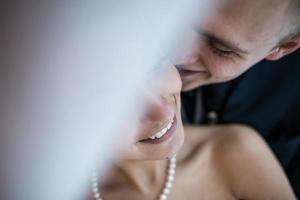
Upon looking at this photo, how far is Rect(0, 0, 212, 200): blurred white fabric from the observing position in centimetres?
41

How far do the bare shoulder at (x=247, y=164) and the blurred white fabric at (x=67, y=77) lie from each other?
0.49 meters

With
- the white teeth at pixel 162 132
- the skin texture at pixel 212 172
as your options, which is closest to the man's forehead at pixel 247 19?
the white teeth at pixel 162 132

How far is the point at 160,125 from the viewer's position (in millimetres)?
631

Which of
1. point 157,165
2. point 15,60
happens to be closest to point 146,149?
point 157,165

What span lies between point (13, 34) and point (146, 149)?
344 millimetres

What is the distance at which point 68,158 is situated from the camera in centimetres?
48

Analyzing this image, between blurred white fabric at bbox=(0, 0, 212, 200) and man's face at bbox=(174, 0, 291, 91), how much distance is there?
84 mm

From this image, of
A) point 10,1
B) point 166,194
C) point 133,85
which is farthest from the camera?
point 166,194

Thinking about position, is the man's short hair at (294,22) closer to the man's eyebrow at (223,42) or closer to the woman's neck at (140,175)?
the man's eyebrow at (223,42)

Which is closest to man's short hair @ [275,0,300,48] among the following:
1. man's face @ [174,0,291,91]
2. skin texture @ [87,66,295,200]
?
man's face @ [174,0,291,91]

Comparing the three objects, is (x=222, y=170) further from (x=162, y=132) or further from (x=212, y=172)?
(x=162, y=132)

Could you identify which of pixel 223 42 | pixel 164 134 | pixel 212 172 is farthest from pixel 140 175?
pixel 223 42

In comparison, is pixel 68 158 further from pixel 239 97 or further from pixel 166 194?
pixel 239 97

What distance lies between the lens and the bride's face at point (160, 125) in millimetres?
578
